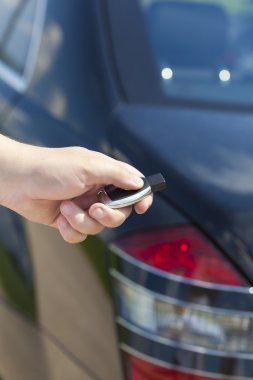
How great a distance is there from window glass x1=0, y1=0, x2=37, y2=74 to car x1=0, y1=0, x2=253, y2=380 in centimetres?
2

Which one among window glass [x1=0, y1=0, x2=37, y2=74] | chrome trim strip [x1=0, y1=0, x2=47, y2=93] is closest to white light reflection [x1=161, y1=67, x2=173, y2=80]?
chrome trim strip [x1=0, y1=0, x2=47, y2=93]

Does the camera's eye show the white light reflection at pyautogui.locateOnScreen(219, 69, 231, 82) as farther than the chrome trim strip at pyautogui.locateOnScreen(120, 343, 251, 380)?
Yes

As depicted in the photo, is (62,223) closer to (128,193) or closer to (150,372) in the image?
(128,193)

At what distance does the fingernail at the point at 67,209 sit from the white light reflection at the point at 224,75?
102cm

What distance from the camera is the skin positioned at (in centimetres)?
138

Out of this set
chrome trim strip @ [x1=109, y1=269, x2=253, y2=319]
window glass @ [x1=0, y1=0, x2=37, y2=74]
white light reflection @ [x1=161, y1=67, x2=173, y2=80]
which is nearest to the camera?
chrome trim strip @ [x1=109, y1=269, x2=253, y2=319]

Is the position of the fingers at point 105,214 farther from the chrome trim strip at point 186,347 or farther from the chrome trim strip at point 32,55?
the chrome trim strip at point 32,55

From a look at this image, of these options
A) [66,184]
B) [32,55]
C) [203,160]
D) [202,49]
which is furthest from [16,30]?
[66,184]

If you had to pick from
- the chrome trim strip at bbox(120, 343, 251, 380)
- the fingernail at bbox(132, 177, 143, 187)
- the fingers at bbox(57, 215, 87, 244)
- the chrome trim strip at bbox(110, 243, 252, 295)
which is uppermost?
the fingernail at bbox(132, 177, 143, 187)

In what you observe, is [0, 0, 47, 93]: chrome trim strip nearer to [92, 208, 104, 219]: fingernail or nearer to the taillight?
the taillight

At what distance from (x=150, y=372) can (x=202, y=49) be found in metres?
1.06

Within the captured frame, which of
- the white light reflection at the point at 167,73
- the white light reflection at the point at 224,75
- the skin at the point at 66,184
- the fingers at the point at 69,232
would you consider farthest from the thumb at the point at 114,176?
the white light reflection at the point at 224,75

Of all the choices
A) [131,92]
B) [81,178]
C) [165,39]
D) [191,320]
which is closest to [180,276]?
[191,320]

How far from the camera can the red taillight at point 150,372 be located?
1.66 m
